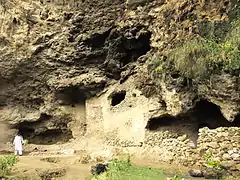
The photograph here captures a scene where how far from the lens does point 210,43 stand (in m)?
12.6

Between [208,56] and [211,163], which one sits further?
[208,56]

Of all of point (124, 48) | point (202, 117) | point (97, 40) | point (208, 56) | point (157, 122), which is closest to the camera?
point (208, 56)

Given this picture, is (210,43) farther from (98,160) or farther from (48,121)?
(48,121)

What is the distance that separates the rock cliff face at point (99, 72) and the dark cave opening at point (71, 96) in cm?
5

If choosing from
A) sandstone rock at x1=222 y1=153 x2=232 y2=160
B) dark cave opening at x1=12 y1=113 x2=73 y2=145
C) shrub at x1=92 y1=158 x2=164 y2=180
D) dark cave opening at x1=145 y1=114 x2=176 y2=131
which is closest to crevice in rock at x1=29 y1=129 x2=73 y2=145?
dark cave opening at x1=12 y1=113 x2=73 y2=145

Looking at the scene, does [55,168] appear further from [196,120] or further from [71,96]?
[71,96]

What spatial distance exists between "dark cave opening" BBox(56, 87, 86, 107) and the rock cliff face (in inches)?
1.8

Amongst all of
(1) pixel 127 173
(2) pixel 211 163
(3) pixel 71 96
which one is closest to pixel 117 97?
(3) pixel 71 96

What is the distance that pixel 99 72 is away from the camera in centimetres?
1758

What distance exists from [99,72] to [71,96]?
1.88 meters

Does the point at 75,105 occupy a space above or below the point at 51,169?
above

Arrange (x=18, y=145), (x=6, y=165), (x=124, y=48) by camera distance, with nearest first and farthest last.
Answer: (x=6, y=165) < (x=18, y=145) < (x=124, y=48)

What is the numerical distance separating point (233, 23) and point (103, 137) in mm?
7073

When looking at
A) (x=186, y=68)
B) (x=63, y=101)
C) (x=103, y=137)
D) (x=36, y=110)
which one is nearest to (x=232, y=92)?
(x=186, y=68)
